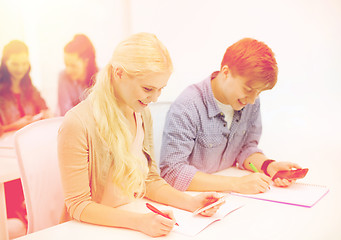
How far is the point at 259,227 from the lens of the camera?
34.9 inches

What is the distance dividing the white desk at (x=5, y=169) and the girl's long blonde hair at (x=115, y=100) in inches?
19.1

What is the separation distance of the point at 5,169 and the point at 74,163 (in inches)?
22.5

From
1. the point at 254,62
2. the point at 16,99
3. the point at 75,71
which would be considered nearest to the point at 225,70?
the point at 254,62

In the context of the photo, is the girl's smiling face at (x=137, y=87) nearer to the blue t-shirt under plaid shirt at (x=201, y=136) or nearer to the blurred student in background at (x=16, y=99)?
the blue t-shirt under plaid shirt at (x=201, y=136)

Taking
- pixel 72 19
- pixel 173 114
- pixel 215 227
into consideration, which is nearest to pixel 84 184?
pixel 215 227

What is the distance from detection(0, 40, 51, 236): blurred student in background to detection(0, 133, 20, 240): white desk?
103mm

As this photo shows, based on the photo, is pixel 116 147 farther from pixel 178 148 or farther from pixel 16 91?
pixel 16 91

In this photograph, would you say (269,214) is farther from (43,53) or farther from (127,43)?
(43,53)

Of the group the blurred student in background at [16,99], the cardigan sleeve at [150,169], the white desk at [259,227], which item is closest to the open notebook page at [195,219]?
the white desk at [259,227]

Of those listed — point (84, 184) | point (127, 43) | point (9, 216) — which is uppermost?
point (127, 43)

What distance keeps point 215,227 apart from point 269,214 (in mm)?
189

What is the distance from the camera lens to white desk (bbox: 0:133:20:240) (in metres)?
1.21

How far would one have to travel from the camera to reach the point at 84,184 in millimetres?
908

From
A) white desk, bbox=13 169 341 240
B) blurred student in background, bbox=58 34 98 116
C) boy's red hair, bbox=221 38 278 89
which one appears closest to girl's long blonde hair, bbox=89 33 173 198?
white desk, bbox=13 169 341 240
